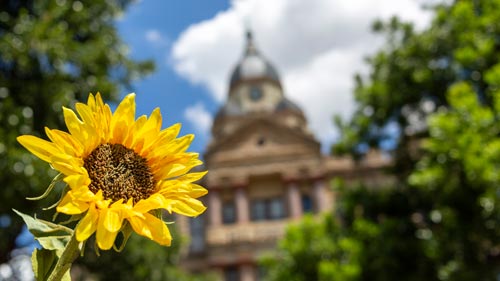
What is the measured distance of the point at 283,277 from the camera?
42.1ft

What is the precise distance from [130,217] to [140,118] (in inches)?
11.7

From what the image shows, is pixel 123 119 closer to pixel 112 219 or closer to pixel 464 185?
pixel 112 219

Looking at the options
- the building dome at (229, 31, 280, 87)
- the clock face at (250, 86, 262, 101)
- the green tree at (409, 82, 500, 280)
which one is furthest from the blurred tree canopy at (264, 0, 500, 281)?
the building dome at (229, 31, 280, 87)

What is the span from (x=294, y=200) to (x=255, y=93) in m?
10.5

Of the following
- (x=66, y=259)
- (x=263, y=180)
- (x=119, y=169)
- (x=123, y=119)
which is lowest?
(x=66, y=259)

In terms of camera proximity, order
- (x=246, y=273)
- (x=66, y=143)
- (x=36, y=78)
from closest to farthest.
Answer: (x=66, y=143) < (x=36, y=78) < (x=246, y=273)

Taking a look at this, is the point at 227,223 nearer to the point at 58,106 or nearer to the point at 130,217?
the point at 58,106

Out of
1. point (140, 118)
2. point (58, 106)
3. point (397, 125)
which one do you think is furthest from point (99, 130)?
point (397, 125)

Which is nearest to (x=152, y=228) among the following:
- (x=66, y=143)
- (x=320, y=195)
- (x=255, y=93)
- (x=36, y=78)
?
(x=66, y=143)

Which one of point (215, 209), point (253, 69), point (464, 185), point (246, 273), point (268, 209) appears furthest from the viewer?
point (253, 69)

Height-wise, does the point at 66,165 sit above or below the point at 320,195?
below

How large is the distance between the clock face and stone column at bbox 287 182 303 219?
372 inches

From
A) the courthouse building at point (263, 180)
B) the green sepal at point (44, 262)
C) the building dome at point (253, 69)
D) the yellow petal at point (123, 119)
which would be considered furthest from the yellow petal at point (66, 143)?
→ the building dome at point (253, 69)

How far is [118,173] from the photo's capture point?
1.14 metres
